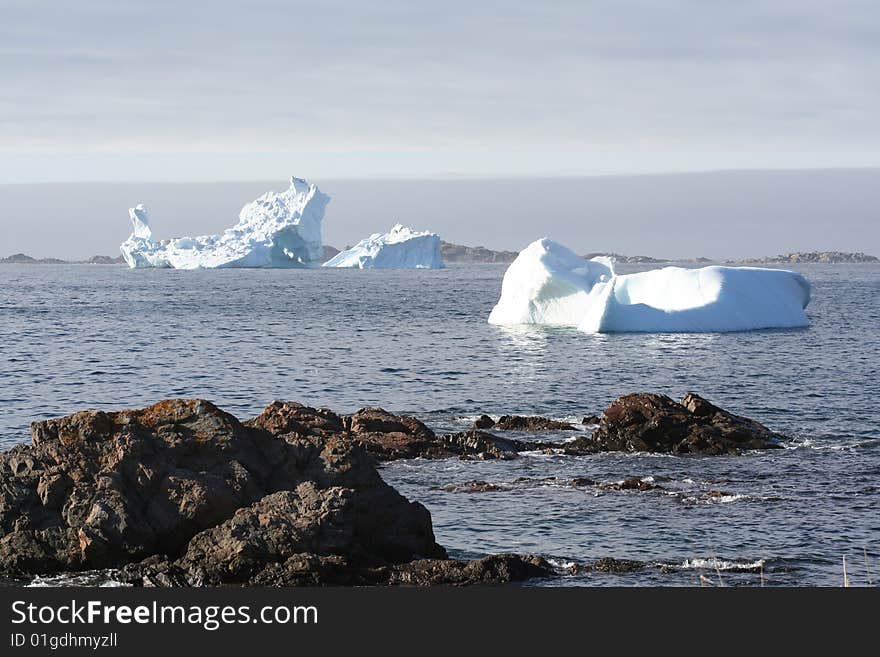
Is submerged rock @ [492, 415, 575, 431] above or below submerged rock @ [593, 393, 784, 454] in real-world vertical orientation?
below

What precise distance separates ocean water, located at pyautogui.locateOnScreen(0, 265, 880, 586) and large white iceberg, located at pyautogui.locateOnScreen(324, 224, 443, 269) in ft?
179

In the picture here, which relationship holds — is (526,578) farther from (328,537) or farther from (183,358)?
(183,358)

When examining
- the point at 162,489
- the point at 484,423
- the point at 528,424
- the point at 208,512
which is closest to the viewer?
the point at 208,512

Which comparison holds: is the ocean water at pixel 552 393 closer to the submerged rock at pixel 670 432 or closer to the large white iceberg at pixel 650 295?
the submerged rock at pixel 670 432

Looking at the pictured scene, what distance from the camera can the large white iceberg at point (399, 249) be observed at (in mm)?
124750

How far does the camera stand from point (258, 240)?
4818 inches

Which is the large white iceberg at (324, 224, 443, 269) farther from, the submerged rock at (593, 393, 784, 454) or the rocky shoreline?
the rocky shoreline

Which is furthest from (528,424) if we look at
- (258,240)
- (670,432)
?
(258,240)

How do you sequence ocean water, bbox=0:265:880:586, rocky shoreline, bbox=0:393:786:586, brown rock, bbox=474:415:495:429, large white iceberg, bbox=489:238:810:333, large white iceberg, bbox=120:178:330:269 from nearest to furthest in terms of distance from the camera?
rocky shoreline, bbox=0:393:786:586 < ocean water, bbox=0:265:880:586 < brown rock, bbox=474:415:495:429 < large white iceberg, bbox=489:238:810:333 < large white iceberg, bbox=120:178:330:269

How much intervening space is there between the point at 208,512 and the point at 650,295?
35.7 meters

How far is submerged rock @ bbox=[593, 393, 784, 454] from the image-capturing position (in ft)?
70.2

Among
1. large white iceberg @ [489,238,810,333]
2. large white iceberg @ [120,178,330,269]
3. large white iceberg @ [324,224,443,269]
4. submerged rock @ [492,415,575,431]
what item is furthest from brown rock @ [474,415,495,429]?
large white iceberg @ [324,224,443,269]

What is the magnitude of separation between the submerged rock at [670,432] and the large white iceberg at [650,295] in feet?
70.3

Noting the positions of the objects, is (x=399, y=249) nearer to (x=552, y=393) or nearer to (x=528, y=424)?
(x=552, y=393)
